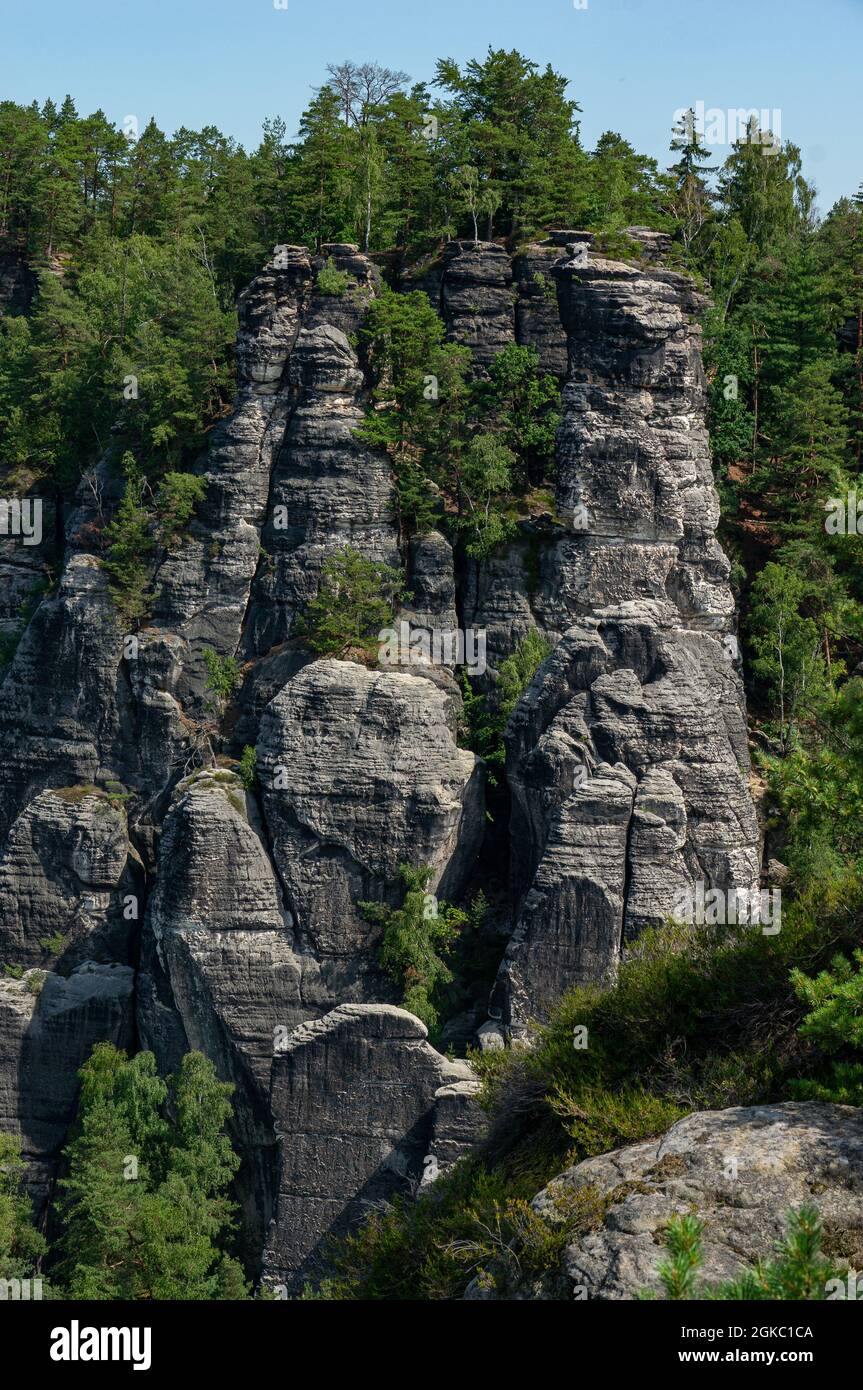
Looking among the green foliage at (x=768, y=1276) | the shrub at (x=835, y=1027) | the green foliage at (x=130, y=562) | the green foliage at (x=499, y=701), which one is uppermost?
the green foliage at (x=130, y=562)

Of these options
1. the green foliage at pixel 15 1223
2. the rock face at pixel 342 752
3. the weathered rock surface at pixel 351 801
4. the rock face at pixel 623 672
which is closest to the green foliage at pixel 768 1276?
the rock face at pixel 342 752

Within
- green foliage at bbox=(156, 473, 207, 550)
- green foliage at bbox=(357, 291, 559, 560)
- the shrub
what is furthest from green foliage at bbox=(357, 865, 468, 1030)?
the shrub

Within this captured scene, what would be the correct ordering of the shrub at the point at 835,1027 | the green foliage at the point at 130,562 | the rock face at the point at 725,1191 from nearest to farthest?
the rock face at the point at 725,1191, the shrub at the point at 835,1027, the green foliage at the point at 130,562

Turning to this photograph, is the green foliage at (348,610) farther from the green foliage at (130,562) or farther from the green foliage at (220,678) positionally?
the green foliage at (130,562)

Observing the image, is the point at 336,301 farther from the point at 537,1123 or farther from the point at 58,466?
the point at 537,1123

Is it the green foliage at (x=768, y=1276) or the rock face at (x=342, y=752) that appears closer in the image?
the green foliage at (x=768, y=1276)

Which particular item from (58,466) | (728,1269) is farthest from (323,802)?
(728,1269)

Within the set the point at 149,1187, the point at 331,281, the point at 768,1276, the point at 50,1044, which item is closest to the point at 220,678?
the point at 50,1044
